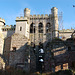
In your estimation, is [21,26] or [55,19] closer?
[21,26]

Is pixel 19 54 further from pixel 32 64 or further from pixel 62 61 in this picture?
pixel 62 61

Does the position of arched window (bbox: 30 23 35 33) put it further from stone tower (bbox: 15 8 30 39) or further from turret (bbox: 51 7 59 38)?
turret (bbox: 51 7 59 38)

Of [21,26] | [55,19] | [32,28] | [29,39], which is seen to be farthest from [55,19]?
[29,39]

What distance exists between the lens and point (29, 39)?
2502 centimetres

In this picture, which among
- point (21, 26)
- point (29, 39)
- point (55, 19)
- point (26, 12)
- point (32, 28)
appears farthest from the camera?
point (26, 12)

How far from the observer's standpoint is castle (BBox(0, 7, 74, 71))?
71.4 ft

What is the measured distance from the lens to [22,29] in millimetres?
27875

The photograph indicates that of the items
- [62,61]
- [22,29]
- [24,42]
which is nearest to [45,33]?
[22,29]

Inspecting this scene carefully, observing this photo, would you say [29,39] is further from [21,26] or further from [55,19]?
[55,19]

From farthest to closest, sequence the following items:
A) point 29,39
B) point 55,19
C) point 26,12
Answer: point 26,12 < point 55,19 < point 29,39

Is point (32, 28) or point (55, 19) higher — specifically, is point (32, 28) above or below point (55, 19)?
below

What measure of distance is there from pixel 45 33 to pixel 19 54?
10250mm

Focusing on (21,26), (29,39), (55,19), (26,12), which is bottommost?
(29,39)

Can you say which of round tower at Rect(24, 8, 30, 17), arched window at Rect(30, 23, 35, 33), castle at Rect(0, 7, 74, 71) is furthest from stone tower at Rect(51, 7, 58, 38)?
round tower at Rect(24, 8, 30, 17)
